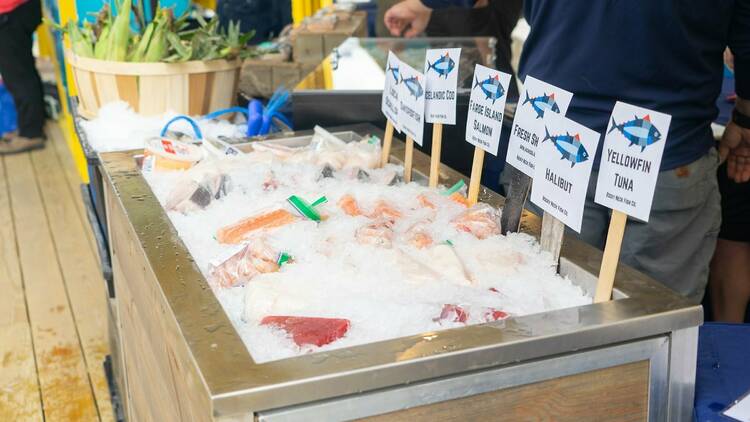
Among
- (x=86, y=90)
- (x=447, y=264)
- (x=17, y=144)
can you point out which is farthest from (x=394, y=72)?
(x=17, y=144)

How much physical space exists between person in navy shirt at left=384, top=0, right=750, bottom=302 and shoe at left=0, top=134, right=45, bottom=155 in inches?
Result: 218

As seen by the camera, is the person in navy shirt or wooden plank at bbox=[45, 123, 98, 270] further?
wooden plank at bbox=[45, 123, 98, 270]

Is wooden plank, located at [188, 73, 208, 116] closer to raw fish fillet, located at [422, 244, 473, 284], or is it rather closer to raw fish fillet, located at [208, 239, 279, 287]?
raw fish fillet, located at [208, 239, 279, 287]

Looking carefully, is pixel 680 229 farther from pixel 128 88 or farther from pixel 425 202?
pixel 128 88

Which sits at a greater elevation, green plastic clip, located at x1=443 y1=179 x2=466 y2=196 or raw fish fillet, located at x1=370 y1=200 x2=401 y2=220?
green plastic clip, located at x1=443 y1=179 x2=466 y2=196

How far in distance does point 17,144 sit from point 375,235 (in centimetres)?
588

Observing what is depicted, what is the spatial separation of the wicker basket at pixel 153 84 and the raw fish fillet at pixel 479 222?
58.1 inches

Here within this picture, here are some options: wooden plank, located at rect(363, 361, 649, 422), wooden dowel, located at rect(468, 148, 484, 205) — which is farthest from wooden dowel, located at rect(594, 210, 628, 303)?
wooden dowel, located at rect(468, 148, 484, 205)

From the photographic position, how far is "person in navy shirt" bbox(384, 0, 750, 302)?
196 centimetres

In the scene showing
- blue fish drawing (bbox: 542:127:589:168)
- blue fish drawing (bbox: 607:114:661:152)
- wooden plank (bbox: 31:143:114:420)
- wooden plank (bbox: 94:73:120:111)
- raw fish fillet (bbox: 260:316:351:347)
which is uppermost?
blue fish drawing (bbox: 607:114:661:152)

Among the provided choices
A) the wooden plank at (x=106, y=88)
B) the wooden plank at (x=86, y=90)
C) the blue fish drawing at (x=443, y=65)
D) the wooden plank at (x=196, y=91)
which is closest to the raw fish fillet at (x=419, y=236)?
the blue fish drawing at (x=443, y=65)

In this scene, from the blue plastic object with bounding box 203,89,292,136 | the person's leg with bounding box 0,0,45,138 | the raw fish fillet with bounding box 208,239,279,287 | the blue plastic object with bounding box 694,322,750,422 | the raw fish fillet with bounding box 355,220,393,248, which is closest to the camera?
the blue plastic object with bounding box 694,322,750,422

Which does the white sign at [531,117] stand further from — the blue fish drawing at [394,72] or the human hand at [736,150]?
the human hand at [736,150]

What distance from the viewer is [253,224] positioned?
5.61ft
